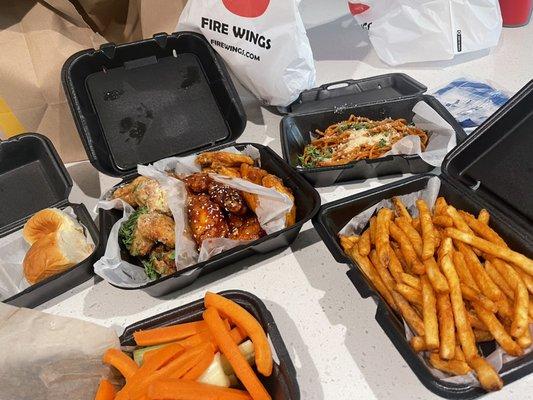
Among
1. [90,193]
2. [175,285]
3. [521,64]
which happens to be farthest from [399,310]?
[521,64]

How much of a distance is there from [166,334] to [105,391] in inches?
5.3

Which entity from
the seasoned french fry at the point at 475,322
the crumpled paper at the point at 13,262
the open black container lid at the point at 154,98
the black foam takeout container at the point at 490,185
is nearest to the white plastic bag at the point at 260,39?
the open black container lid at the point at 154,98

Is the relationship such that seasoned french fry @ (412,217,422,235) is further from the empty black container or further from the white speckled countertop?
the empty black container

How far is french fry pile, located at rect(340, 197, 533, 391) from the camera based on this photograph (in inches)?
29.4

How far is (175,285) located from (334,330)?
367mm

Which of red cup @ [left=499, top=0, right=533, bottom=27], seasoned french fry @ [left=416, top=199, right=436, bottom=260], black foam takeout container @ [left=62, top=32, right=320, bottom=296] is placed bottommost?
seasoned french fry @ [left=416, top=199, right=436, bottom=260]

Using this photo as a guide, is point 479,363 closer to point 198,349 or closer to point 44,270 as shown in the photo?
point 198,349

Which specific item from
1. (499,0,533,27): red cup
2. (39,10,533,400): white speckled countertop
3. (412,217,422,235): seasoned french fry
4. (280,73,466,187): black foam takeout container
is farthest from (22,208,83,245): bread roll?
(499,0,533,27): red cup

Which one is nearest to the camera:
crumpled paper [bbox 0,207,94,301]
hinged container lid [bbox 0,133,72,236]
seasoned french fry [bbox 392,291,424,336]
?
seasoned french fry [bbox 392,291,424,336]

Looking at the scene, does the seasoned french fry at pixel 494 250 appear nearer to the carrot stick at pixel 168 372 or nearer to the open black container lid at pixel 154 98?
the carrot stick at pixel 168 372

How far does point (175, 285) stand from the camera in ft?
3.34

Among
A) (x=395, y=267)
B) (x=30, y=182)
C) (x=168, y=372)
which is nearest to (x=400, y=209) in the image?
(x=395, y=267)

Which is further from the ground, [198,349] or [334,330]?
[198,349]

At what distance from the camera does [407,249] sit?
35.3 inches
